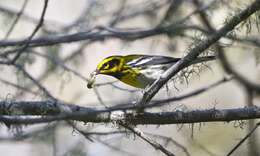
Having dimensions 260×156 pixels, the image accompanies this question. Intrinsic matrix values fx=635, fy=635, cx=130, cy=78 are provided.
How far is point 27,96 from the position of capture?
224 inches

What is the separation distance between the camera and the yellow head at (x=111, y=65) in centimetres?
399

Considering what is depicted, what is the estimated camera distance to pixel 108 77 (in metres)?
5.46

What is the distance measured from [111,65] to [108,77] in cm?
137

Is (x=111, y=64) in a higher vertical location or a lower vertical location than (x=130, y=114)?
higher

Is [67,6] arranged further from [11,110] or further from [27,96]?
[11,110]

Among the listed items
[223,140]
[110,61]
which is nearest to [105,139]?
[110,61]

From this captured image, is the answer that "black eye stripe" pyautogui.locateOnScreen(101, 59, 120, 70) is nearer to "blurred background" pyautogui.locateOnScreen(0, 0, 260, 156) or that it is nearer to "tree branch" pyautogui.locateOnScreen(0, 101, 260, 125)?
"blurred background" pyautogui.locateOnScreen(0, 0, 260, 156)

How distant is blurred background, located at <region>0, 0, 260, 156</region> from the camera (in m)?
4.05

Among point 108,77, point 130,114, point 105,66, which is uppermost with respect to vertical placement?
point 108,77

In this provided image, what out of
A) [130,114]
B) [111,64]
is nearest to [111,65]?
[111,64]

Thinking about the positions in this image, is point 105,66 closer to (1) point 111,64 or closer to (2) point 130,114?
(1) point 111,64

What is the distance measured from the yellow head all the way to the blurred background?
105mm

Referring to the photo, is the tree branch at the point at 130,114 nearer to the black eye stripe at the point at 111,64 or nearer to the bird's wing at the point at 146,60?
the black eye stripe at the point at 111,64

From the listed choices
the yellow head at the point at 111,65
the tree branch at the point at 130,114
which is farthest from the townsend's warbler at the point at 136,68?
the tree branch at the point at 130,114
